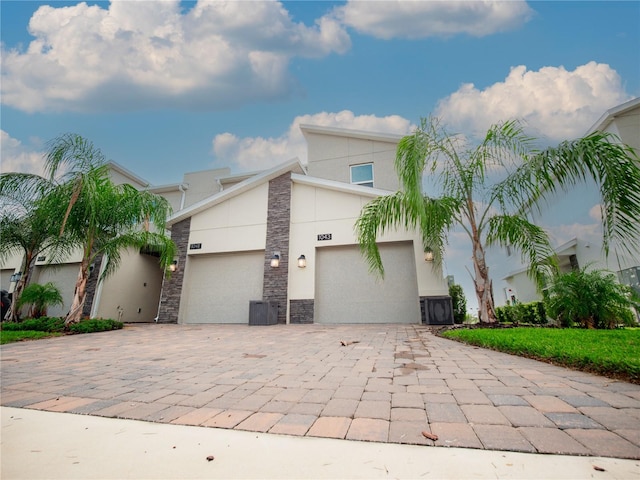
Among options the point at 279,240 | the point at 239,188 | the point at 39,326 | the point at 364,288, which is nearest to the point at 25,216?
the point at 39,326

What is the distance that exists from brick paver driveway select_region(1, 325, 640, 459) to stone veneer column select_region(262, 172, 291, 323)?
554 cm

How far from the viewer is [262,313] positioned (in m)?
8.69

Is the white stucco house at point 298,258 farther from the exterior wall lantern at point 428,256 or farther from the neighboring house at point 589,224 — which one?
the neighboring house at point 589,224

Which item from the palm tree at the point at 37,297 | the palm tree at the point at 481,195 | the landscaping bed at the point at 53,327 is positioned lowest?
the landscaping bed at the point at 53,327

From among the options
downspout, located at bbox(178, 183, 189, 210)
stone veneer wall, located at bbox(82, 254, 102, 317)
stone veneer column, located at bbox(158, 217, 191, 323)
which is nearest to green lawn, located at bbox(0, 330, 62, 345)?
stone veneer column, located at bbox(158, 217, 191, 323)

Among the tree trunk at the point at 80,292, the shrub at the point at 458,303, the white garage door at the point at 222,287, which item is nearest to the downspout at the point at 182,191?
the white garage door at the point at 222,287

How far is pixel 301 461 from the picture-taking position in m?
1.19

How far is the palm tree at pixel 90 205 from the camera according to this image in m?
6.89

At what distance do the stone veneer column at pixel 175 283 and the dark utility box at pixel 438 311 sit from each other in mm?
8592

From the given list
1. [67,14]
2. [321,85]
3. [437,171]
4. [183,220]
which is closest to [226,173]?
[183,220]

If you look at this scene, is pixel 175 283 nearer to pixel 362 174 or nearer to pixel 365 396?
pixel 362 174

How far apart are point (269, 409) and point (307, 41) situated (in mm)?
9929

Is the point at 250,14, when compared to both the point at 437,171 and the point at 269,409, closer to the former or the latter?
the point at 437,171

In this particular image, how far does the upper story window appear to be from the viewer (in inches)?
464
